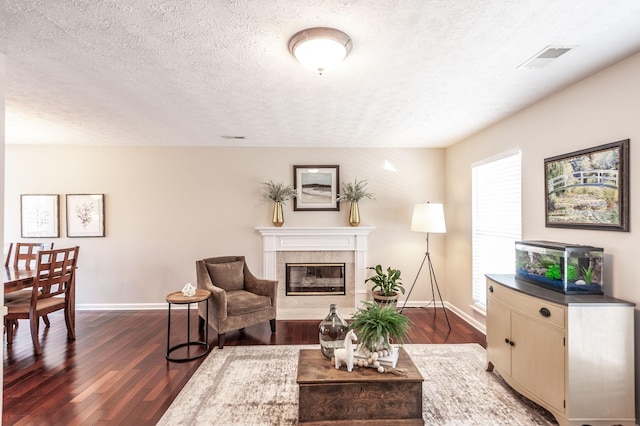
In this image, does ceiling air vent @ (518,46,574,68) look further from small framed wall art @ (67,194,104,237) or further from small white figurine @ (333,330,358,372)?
small framed wall art @ (67,194,104,237)

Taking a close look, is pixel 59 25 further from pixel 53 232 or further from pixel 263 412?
pixel 53 232

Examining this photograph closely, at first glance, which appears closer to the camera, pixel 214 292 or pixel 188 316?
pixel 188 316

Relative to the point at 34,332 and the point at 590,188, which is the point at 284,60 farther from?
the point at 34,332

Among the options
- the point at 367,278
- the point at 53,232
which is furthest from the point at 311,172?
the point at 53,232

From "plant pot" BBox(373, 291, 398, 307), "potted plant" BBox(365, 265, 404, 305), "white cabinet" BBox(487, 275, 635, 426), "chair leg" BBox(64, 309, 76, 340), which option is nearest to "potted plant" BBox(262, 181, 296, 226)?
"potted plant" BBox(365, 265, 404, 305)

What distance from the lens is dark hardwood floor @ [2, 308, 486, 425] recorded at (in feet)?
7.88

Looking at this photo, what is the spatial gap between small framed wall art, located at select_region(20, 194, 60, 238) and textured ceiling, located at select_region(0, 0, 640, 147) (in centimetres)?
140

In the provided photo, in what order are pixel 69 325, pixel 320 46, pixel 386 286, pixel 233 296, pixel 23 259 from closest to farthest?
pixel 320 46
pixel 69 325
pixel 233 296
pixel 23 259
pixel 386 286

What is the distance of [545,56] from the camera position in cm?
211

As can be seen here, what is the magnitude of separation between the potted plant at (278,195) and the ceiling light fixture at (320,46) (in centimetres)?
295

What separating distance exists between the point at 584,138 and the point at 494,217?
144cm

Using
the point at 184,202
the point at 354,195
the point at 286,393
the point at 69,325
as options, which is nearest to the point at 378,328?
the point at 286,393

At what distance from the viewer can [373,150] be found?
16.3ft

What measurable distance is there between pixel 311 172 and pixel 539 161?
293cm
